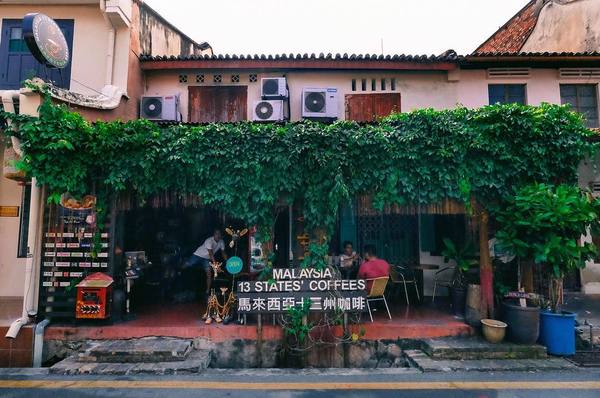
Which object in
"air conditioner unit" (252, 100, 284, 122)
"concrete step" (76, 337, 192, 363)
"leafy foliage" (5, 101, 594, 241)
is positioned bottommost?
"concrete step" (76, 337, 192, 363)

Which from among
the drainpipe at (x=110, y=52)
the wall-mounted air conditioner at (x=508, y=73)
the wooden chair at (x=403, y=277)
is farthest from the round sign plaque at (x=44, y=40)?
the wall-mounted air conditioner at (x=508, y=73)

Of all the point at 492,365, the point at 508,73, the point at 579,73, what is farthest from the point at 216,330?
the point at 579,73

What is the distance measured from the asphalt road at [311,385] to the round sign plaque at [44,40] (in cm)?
605

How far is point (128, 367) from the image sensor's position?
19.4ft

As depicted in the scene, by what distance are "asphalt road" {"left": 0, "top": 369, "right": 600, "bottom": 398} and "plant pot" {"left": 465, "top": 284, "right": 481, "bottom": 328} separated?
4.56ft

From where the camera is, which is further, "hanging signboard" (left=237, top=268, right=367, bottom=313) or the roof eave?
the roof eave

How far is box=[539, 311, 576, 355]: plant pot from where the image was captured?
6477 mm

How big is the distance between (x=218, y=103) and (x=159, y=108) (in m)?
1.65

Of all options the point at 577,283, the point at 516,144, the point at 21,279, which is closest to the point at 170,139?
the point at 21,279

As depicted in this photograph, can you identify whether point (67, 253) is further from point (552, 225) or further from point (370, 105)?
point (552, 225)

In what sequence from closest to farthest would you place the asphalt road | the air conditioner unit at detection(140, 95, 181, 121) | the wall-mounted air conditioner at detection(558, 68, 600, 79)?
1. the asphalt road
2. the air conditioner unit at detection(140, 95, 181, 121)
3. the wall-mounted air conditioner at detection(558, 68, 600, 79)

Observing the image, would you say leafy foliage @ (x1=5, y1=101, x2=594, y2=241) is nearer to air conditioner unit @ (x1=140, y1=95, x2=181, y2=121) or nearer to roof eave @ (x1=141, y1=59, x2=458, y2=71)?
air conditioner unit @ (x1=140, y1=95, x2=181, y2=121)

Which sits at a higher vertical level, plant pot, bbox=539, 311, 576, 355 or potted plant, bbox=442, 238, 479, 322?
potted plant, bbox=442, 238, 479, 322

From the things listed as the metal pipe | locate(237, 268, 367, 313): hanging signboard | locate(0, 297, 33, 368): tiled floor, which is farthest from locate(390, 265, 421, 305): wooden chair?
locate(0, 297, 33, 368): tiled floor
